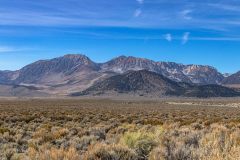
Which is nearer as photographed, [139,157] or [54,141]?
[139,157]

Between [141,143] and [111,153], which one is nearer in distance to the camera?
[111,153]

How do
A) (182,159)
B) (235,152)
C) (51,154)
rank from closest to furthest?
(235,152)
(51,154)
(182,159)

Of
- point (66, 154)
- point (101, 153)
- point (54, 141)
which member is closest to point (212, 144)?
point (101, 153)

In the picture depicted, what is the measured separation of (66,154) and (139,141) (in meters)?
3.14

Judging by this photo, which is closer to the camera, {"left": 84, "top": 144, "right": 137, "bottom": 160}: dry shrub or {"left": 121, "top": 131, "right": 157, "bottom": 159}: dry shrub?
{"left": 84, "top": 144, "right": 137, "bottom": 160}: dry shrub

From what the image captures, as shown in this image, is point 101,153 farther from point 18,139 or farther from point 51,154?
point 18,139

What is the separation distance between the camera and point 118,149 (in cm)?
1041

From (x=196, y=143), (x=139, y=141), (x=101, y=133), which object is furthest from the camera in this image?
(x=101, y=133)

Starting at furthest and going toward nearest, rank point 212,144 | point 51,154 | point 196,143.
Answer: point 196,143 → point 212,144 → point 51,154

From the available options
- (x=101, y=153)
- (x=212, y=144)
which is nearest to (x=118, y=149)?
(x=101, y=153)

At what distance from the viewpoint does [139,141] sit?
11.8m

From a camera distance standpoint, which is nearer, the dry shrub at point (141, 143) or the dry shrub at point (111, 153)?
the dry shrub at point (111, 153)

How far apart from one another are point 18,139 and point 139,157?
22.2 feet

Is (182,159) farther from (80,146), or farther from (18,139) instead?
(18,139)
